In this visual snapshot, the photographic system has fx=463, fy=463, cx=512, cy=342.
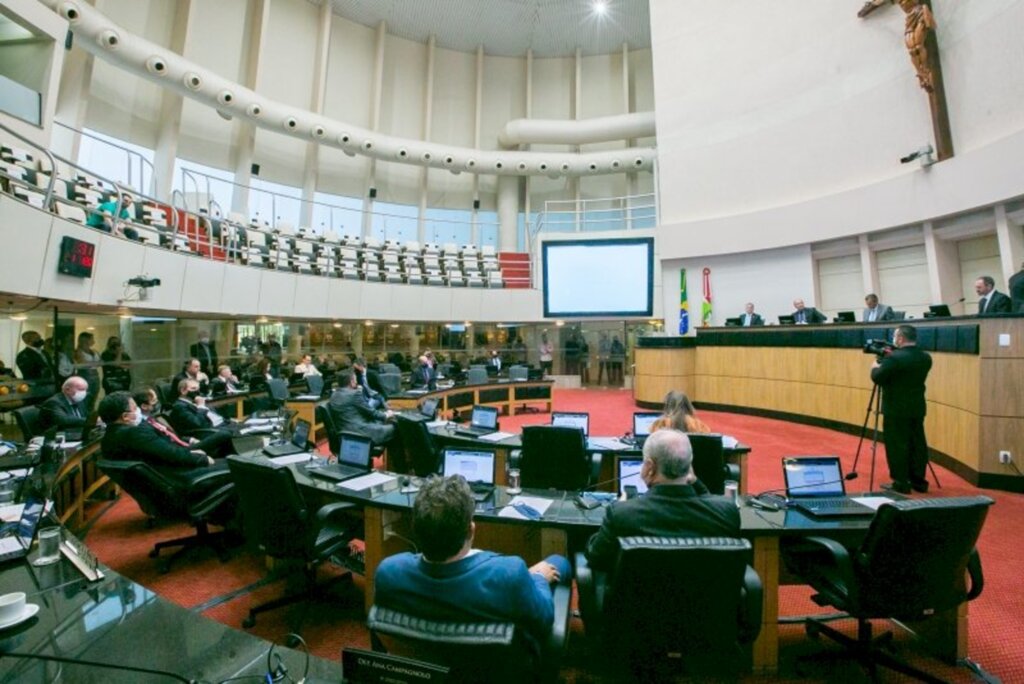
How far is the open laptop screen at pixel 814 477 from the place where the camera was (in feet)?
8.73

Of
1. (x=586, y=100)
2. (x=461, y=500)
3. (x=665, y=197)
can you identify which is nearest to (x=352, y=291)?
(x=665, y=197)

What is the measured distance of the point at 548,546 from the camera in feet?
8.34

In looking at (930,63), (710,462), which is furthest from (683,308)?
(710,462)

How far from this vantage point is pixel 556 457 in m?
3.64

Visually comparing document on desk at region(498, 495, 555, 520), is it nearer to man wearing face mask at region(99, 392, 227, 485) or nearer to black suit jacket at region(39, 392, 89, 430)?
man wearing face mask at region(99, 392, 227, 485)

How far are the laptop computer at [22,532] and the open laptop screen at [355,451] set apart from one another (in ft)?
5.03

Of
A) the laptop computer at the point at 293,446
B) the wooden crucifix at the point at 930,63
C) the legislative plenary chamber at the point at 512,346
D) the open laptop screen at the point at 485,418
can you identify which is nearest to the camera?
the legislative plenary chamber at the point at 512,346

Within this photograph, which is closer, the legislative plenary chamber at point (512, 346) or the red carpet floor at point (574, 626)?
the legislative plenary chamber at point (512, 346)

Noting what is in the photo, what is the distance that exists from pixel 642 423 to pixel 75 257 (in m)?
6.00

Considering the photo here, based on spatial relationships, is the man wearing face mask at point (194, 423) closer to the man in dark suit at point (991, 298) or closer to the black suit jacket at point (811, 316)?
the man in dark suit at point (991, 298)

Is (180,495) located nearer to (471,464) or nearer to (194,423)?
(194,423)

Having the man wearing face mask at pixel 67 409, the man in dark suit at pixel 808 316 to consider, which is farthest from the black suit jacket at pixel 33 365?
the man in dark suit at pixel 808 316

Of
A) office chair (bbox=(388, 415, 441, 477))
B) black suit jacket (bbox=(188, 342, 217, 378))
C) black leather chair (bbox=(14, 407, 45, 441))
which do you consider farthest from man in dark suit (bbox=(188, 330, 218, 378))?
office chair (bbox=(388, 415, 441, 477))

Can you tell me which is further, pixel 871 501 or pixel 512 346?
pixel 512 346
